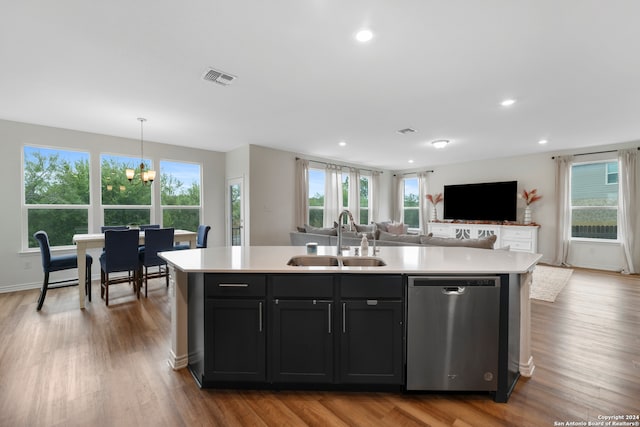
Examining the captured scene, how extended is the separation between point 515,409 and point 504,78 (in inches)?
115

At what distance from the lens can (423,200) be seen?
8773 mm

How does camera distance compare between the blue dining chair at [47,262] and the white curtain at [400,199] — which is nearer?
the blue dining chair at [47,262]

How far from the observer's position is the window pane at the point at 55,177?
456 cm

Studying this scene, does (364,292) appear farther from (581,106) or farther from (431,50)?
(581,106)

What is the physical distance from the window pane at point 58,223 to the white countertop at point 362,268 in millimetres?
3814

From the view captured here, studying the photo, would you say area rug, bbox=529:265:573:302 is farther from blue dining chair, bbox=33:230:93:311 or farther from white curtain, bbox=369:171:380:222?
blue dining chair, bbox=33:230:93:311

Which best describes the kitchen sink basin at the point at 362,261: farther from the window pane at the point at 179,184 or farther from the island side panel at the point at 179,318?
the window pane at the point at 179,184

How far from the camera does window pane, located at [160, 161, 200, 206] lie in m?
5.84

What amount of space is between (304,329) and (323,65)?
2316mm

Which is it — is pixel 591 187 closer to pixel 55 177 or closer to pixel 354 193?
pixel 354 193

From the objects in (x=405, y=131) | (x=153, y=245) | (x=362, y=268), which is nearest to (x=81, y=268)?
(x=153, y=245)

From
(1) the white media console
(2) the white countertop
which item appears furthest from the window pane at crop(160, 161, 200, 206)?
(1) the white media console

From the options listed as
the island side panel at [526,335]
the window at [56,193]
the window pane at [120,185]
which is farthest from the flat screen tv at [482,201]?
the window at [56,193]

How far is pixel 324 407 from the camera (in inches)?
72.9
